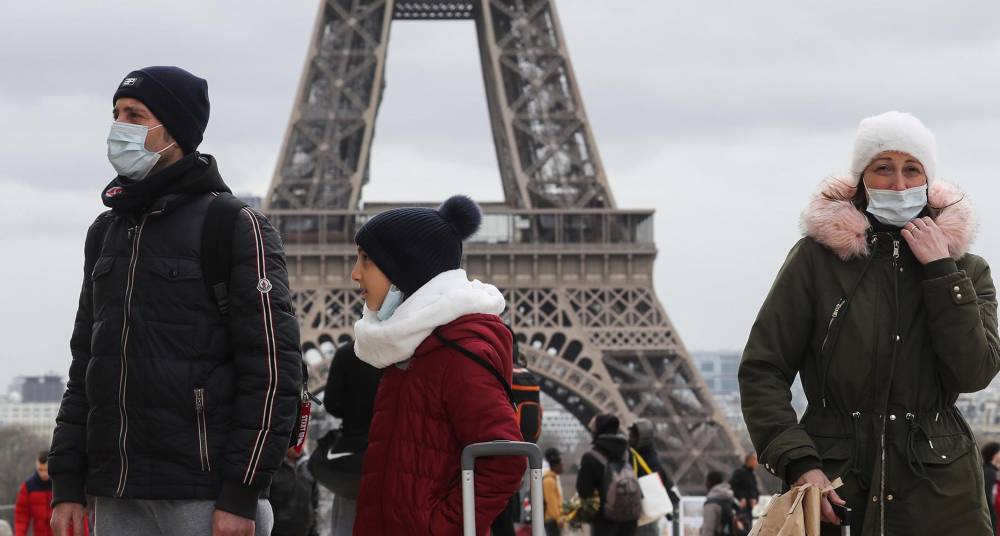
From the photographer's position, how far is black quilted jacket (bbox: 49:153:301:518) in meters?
4.78

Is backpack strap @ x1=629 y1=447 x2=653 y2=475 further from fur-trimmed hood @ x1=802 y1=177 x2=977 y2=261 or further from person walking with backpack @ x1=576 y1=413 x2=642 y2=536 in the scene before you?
fur-trimmed hood @ x1=802 y1=177 x2=977 y2=261

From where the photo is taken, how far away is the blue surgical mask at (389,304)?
502 cm

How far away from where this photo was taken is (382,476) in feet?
15.6

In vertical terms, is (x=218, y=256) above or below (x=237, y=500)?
above

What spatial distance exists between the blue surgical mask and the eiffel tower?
31298mm

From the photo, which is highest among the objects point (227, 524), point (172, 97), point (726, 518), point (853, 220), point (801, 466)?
point (172, 97)

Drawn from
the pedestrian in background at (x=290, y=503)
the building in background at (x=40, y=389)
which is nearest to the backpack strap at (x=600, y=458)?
the pedestrian in background at (x=290, y=503)

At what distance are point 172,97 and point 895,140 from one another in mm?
2151

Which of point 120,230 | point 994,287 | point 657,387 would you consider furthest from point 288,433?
point 657,387

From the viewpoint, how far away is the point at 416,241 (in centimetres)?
505

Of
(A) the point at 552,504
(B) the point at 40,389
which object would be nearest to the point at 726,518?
(A) the point at 552,504

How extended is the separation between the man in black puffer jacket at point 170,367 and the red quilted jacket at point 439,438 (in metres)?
0.29

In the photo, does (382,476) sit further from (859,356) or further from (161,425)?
(859,356)

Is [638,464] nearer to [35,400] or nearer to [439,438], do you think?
[439,438]
